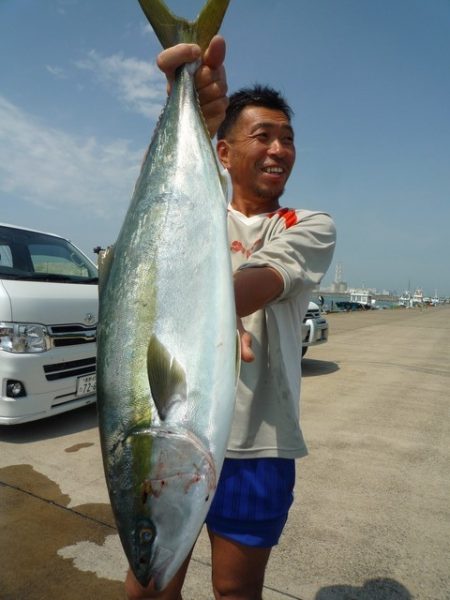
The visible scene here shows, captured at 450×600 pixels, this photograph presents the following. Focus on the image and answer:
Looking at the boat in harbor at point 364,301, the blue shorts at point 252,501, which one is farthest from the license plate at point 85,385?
the boat in harbor at point 364,301

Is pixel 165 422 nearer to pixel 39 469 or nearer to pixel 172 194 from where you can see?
pixel 172 194

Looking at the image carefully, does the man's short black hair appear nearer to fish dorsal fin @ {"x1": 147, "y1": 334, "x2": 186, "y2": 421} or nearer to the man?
the man

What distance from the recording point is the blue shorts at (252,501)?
150 centimetres

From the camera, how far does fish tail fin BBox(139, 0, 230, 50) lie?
136 cm

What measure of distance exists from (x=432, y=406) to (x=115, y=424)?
18.5 ft

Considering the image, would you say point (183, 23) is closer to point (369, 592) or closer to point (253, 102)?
point (253, 102)

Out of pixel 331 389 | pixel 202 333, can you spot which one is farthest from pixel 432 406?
pixel 202 333

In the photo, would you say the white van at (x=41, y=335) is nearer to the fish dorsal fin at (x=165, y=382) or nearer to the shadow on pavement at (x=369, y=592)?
the shadow on pavement at (x=369, y=592)

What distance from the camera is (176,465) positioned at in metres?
1.02

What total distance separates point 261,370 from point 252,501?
447mm

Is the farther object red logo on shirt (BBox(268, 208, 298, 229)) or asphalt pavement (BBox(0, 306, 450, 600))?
asphalt pavement (BBox(0, 306, 450, 600))

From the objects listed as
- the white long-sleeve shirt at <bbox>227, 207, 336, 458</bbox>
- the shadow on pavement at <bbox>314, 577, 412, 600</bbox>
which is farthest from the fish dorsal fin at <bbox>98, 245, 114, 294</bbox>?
the shadow on pavement at <bbox>314, 577, 412, 600</bbox>

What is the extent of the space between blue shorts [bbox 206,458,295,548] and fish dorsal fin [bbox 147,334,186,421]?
62cm

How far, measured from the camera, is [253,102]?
1.79 m
